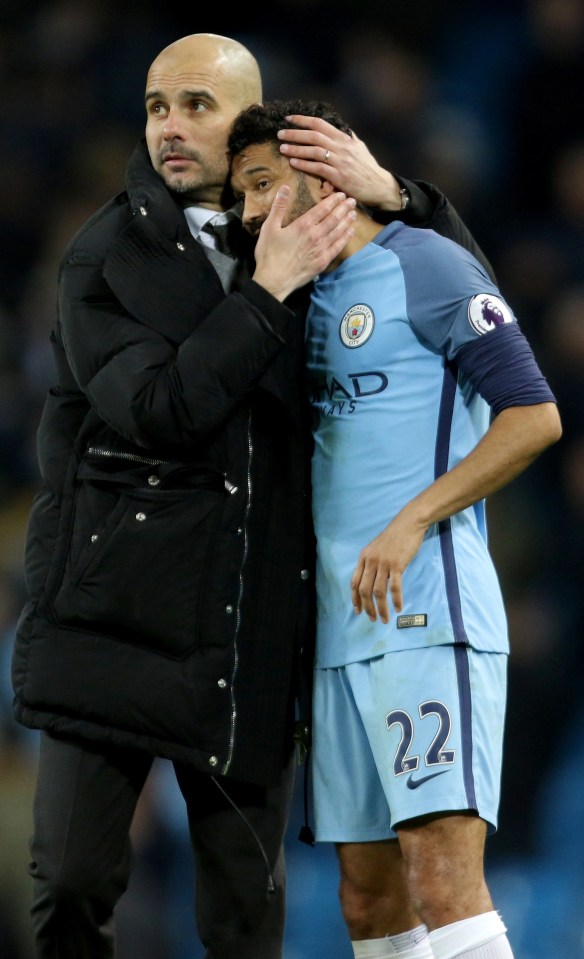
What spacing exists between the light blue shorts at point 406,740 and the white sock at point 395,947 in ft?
0.60

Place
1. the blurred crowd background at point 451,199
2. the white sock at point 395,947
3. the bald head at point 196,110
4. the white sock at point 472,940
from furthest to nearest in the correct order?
the blurred crowd background at point 451,199 < the bald head at point 196,110 < the white sock at point 395,947 < the white sock at point 472,940

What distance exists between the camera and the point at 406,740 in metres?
1.92

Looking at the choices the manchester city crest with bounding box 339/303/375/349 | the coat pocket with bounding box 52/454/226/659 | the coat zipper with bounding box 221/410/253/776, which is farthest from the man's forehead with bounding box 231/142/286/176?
the coat pocket with bounding box 52/454/226/659

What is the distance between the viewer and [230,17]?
3.42 meters

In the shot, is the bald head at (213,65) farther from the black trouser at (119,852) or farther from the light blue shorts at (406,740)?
the black trouser at (119,852)

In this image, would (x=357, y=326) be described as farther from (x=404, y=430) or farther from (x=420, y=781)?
(x=420, y=781)

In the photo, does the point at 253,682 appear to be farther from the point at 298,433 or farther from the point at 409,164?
the point at 409,164

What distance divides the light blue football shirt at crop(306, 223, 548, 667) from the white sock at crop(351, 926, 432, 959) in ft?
1.46

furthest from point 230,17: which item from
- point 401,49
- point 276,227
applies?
point 276,227

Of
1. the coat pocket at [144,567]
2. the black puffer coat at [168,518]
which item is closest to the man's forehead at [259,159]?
the black puffer coat at [168,518]

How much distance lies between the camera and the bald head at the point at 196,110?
2.18 m

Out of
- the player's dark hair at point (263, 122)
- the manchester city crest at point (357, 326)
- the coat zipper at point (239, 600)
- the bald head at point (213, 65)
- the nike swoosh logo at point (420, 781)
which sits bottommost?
the nike swoosh logo at point (420, 781)

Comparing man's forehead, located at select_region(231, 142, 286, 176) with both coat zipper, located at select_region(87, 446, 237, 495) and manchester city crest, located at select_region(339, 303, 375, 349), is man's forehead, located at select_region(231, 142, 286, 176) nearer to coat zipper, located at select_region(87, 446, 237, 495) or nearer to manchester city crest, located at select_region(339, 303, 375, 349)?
manchester city crest, located at select_region(339, 303, 375, 349)

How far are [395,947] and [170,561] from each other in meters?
0.70
